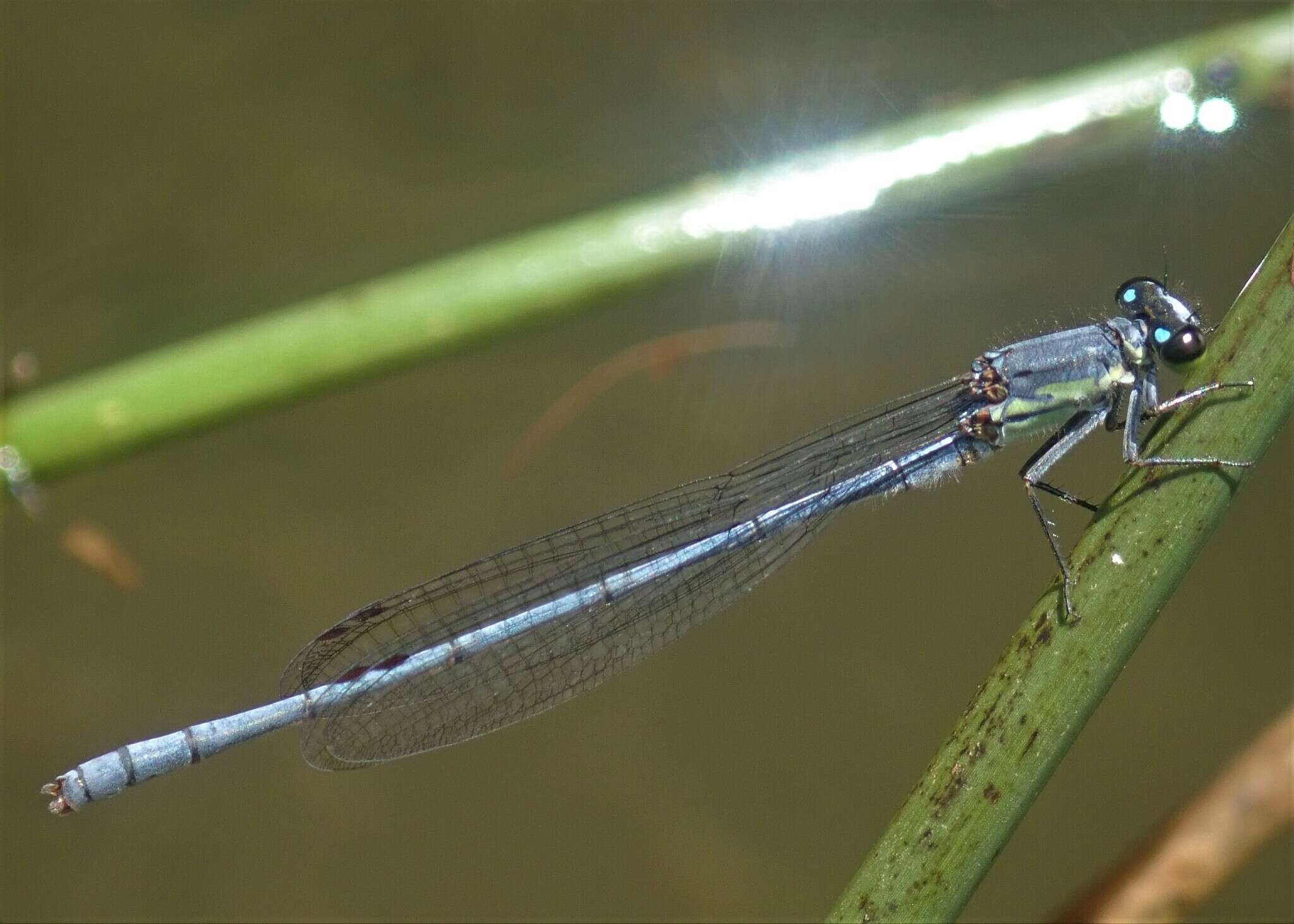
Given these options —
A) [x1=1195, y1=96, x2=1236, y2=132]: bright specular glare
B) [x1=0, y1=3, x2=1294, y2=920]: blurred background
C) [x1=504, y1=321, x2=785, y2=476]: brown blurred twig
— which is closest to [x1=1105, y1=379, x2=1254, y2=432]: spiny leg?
[x1=1195, y1=96, x2=1236, y2=132]: bright specular glare

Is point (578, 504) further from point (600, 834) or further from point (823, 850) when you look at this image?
point (823, 850)

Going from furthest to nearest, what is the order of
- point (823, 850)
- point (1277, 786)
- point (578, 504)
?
point (578, 504) → point (823, 850) → point (1277, 786)

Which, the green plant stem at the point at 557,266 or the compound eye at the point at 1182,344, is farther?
the green plant stem at the point at 557,266

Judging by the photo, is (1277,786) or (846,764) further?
(846,764)

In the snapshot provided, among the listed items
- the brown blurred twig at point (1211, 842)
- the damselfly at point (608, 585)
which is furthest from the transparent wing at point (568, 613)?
the brown blurred twig at point (1211, 842)

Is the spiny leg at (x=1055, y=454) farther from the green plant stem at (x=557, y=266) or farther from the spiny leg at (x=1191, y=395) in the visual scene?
the green plant stem at (x=557, y=266)

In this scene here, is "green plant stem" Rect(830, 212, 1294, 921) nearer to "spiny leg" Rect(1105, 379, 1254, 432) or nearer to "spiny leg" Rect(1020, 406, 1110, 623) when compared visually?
"spiny leg" Rect(1105, 379, 1254, 432)

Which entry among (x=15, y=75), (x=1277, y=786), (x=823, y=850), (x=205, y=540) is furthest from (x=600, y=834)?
(x=15, y=75)

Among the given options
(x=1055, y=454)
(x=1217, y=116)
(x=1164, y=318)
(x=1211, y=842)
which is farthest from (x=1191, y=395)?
(x=1217, y=116)
